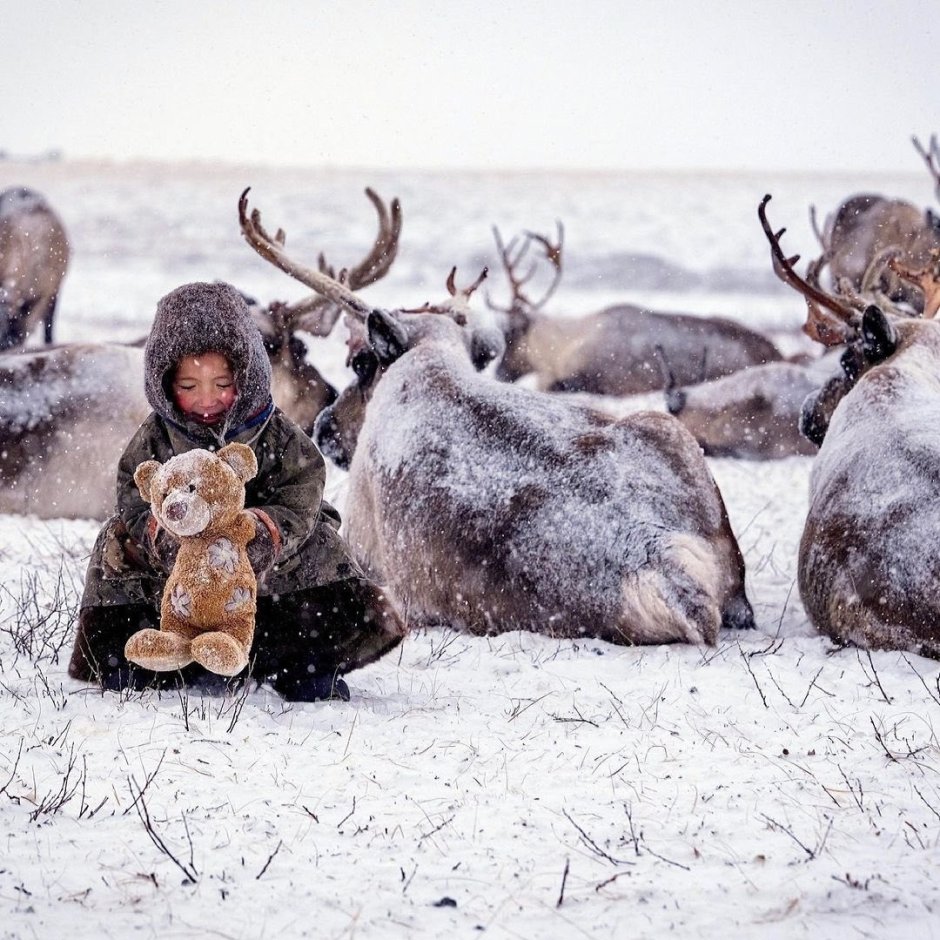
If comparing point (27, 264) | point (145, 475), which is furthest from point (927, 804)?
point (27, 264)

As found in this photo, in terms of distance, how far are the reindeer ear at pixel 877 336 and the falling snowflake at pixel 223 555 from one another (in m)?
2.76

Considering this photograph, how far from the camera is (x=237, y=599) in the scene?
9.88ft

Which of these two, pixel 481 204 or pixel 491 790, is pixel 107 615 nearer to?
pixel 491 790

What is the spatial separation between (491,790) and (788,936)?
2.61 ft

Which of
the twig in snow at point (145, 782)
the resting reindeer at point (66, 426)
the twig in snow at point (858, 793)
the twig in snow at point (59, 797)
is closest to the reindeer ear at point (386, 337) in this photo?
the resting reindeer at point (66, 426)

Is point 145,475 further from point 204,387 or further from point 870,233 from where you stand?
point 870,233

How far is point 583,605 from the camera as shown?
12.7 ft

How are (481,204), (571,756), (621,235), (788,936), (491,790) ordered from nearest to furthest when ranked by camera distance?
1. (788,936)
2. (491,790)
3. (571,756)
4. (621,235)
5. (481,204)

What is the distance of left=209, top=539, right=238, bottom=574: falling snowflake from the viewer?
2974mm

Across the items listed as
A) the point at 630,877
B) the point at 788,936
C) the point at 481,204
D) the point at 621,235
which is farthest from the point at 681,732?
the point at 481,204

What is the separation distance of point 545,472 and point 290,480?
3.61 ft

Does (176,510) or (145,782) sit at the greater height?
(176,510)

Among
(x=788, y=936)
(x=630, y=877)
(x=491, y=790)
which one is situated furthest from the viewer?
(x=491, y=790)

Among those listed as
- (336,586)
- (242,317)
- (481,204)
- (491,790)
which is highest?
(481,204)
